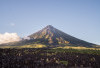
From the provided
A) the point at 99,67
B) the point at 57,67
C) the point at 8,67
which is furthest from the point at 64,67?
the point at 8,67

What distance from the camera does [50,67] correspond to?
3408 inches

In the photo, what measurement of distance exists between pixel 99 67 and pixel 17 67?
51.9 m

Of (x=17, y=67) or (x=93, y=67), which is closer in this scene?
(x=17, y=67)

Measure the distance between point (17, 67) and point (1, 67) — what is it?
8303mm

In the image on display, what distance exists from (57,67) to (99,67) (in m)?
28.3

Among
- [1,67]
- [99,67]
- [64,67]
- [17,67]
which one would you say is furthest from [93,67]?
[1,67]

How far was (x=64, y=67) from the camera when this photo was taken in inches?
3469

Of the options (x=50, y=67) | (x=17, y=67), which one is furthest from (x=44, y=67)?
(x=17, y=67)

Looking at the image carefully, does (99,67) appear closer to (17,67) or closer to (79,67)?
(79,67)

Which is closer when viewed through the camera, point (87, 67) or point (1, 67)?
point (1, 67)

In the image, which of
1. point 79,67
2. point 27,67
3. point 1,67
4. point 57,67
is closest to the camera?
point 1,67

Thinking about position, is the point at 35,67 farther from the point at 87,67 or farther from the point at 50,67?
the point at 87,67

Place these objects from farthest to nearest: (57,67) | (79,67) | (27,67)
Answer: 1. (79,67)
2. (57,67)
3. (27,67)

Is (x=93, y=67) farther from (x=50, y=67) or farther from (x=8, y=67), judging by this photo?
(x=8, y=67)
